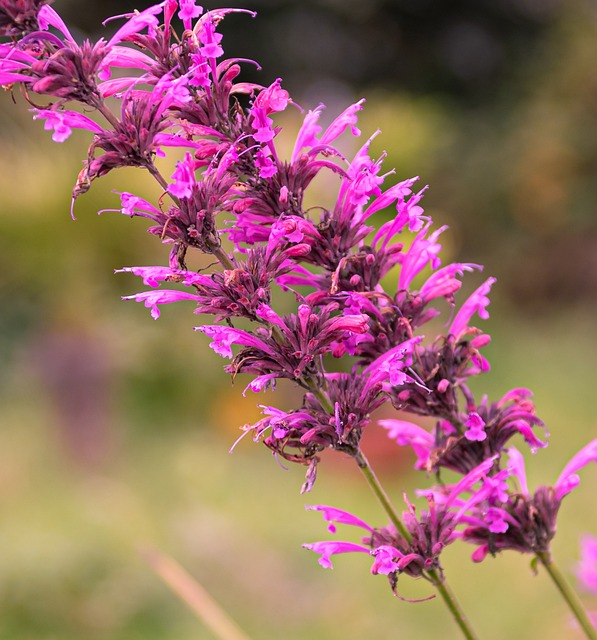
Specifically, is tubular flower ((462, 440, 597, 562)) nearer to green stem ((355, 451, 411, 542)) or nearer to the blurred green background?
green stem ((355, 451, 411, 542))

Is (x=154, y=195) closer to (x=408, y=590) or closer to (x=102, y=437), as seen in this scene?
(x=102, y=437)

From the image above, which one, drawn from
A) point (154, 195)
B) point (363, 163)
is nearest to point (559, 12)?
point (154, 195)

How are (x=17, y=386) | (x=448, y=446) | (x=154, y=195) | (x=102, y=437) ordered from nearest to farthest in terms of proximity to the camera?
(x=448, y=446)
(x=154, y=195)
(x=102, y=437)
(x=17, y=386)

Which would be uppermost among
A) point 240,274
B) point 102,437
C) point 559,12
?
point 559,12

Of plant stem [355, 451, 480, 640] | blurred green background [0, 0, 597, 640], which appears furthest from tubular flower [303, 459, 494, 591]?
blurred green background [0, 0, 597, 640]

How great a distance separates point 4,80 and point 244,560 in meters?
2.05

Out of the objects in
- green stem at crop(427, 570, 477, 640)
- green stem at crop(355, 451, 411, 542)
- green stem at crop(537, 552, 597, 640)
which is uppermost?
green stem at crop(355, 451, 411, 542)

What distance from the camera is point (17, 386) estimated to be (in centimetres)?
412

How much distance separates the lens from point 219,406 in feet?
13.1

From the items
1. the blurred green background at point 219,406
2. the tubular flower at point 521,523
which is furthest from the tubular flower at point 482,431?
the blurred green background at point 219,406

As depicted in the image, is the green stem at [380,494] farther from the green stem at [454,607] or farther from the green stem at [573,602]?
the green stem at [573,602]

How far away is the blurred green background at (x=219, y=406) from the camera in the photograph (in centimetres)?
222

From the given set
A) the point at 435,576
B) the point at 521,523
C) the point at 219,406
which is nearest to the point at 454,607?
the point at 435,576

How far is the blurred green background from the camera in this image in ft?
7.28
